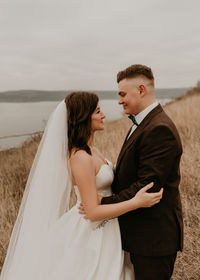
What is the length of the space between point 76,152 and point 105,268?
91 cm

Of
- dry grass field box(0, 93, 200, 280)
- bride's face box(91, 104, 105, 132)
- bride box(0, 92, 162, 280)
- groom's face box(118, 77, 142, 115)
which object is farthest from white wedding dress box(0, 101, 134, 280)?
dry grass field box(0, 93, 200, 280)

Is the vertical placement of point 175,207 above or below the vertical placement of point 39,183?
below

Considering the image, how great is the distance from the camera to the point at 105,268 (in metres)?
2.07

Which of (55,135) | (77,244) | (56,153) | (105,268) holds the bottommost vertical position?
(105,268)

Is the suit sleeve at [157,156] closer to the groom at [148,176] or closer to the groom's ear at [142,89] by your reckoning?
the groom at [148,176]

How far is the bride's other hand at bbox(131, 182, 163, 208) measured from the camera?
69.9 inches

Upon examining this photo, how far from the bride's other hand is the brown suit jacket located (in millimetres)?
34

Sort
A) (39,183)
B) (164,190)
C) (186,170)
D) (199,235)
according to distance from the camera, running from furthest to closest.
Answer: (186,170), (199,235), (39,183), (164,190)

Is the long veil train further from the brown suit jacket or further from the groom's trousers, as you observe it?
the groom's trousers

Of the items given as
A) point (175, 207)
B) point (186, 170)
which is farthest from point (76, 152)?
point (186, 170)

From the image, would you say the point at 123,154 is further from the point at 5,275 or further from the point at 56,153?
the point at 5,275

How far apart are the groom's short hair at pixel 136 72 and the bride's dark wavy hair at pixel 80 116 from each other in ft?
0.94

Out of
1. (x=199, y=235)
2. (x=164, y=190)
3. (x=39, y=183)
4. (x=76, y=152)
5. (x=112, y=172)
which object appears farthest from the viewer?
(x=199, y=235)

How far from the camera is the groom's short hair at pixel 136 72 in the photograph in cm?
203
